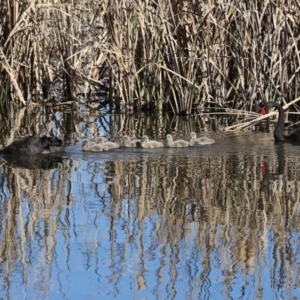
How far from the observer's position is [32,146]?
30.1 ft

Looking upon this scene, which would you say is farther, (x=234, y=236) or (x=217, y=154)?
(x=217, y=154)

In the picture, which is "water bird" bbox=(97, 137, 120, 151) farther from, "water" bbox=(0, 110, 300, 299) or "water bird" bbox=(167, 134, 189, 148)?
"water bird" bbox=(167, 134, 189, 148)

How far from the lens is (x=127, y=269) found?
5.24 metres

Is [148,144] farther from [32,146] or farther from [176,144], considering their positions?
[32,146]

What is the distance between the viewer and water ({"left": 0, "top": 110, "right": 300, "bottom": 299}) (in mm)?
5004

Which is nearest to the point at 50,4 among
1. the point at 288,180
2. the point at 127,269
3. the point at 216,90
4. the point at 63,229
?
the point at 216,90

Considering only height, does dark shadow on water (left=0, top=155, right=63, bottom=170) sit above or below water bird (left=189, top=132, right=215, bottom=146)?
below

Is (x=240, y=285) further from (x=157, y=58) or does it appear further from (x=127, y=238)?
(x=157, y=58)

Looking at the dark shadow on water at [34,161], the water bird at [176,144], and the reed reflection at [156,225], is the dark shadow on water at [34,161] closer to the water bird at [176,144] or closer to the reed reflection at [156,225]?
the reed reflection at [156,225]

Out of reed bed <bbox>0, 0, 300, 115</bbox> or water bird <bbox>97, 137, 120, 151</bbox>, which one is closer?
water bird <bbox>97, 137, 120, 151</bbox>

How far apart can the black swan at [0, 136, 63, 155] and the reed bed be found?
2.77m

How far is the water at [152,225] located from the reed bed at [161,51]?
7.47ft

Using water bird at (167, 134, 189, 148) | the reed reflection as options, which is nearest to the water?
the reed reflection

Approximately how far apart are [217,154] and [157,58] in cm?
322
